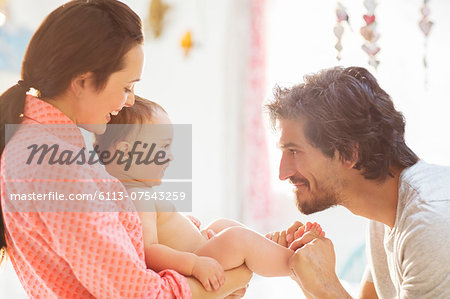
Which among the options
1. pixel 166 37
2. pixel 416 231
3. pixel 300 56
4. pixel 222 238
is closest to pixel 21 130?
pixel 222 238

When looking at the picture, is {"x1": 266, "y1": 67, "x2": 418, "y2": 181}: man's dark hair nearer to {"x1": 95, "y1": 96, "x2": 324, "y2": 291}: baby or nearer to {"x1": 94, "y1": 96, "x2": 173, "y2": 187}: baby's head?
{"x1": 95, "y1": 96, "x2": 324, "y2": 291}: baby

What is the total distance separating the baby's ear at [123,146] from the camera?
1500 mm

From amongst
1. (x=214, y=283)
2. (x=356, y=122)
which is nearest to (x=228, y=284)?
(x=214, y=283)

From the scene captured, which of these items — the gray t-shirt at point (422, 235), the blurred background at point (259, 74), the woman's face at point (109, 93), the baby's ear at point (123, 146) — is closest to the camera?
the woman's face at point (109, 93)

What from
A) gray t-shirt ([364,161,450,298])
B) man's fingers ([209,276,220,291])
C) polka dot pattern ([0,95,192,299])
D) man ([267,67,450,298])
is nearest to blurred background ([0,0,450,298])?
man ([267,67,450,298])

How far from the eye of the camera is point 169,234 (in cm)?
154

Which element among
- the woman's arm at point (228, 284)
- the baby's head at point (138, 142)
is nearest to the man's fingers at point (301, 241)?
the woman's arm at point (228, 284)

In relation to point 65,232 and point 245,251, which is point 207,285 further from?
point 65,232

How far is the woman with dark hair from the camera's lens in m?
1.07

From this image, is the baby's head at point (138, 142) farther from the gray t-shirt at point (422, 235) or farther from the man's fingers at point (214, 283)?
the gray t-shirt at point (422, 235)

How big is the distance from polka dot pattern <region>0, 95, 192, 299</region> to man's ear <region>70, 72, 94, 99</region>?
63 millimetres

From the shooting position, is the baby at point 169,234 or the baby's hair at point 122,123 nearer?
the baby at point 169,234

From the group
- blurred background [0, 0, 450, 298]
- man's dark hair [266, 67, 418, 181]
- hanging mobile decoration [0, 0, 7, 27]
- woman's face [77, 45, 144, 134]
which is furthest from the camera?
blurred background [0, 0, 450, 298]

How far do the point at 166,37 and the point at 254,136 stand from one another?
116cm
